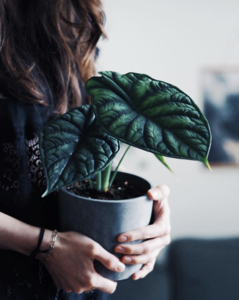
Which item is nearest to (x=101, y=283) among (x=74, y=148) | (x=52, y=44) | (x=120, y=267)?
(x=120, y=267)

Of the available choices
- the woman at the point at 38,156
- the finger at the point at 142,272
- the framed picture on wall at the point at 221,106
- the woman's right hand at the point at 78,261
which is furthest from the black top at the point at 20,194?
the framed picture on wall at the point at 221,106

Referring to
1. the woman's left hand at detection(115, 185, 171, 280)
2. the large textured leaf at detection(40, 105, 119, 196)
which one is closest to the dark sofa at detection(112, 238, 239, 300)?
the woman's left hand at detection(115, 185, 171, 280)

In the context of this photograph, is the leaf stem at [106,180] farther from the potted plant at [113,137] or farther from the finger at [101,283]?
the finger at [101,283]

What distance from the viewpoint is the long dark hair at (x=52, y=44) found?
0.76 meters

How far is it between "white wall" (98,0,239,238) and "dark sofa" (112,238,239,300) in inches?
15.2

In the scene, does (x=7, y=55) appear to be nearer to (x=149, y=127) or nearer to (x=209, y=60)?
(x=149, y=127)

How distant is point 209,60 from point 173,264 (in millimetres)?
1137

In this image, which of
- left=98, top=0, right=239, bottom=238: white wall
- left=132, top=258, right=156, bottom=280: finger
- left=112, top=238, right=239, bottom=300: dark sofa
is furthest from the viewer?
left=98, top=0, right=239, bottom=238: white wall

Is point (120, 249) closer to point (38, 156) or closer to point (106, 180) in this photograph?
point (106, 180)

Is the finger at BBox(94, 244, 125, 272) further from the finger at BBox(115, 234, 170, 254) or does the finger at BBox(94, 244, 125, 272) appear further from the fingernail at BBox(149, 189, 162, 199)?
the fingernail at BBox(149, 189, 162, 199)

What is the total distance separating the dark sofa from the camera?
1491mm

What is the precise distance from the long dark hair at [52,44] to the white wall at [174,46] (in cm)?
81

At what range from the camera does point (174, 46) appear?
1.78 m

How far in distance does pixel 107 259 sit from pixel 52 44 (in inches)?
23.5
